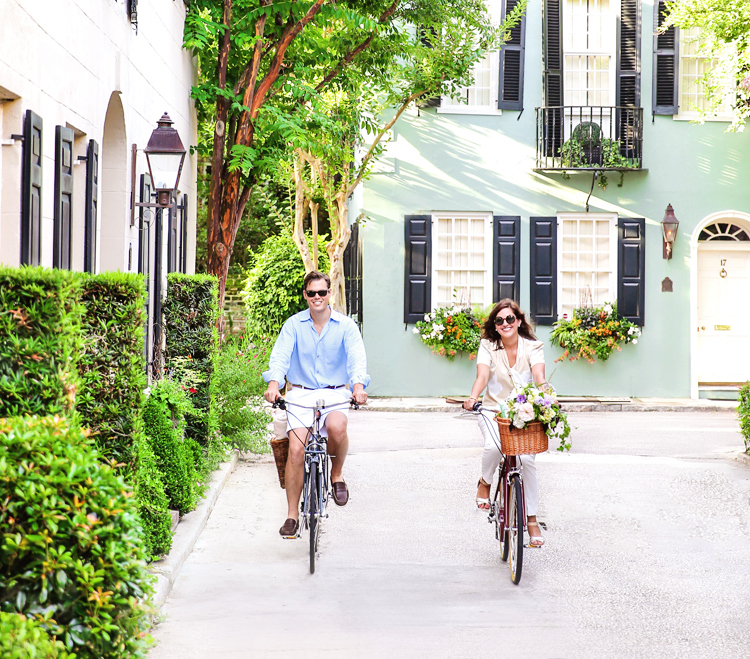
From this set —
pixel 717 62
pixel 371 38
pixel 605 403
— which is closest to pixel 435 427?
pixel 605 403

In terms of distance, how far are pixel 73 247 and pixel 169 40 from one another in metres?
4.55

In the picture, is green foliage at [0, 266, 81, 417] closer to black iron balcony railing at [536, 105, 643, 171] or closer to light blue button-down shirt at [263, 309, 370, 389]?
light blue button-down shirt at [263, 309, 370, 389]

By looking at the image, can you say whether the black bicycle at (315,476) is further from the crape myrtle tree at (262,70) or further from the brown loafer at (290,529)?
the crape myrtle tree at (262,70)

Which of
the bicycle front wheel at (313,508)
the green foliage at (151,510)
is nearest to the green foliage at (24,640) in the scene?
the green foliage at (151,510)

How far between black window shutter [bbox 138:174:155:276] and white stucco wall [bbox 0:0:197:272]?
8cm

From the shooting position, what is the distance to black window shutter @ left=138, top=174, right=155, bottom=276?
10227 mm

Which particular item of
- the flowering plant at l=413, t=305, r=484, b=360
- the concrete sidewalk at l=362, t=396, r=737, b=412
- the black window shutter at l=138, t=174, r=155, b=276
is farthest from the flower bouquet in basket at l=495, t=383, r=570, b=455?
the flowering plant at l=413, t=305, r=484, b=360

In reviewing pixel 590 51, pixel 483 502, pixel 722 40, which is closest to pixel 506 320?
pixel 483 502

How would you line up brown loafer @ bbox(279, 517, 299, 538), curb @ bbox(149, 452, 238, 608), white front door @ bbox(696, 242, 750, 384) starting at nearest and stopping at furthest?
curb @ bbox(149, 452, 238, 608) → brown loafer @ bbox(279, 517, 299, 538) → white front door @ bbox(696, 242, 750, 384)

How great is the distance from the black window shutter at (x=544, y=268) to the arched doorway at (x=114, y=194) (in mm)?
10081

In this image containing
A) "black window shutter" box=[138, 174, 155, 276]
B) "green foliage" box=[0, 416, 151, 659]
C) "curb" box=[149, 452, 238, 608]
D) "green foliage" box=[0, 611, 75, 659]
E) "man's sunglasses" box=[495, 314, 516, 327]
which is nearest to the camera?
"green foliage" box=[0, 611, 75, 659]

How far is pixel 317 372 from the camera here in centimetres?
707

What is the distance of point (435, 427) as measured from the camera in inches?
578

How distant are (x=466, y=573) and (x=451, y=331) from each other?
1168 centimetres
